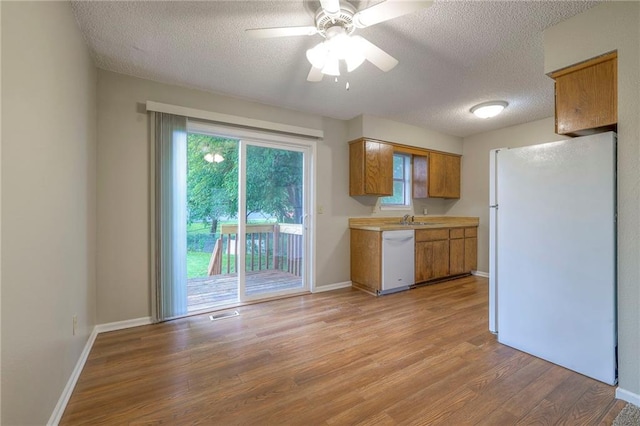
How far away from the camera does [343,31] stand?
167 centimetres

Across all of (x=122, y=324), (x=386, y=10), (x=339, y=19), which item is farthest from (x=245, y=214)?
(x=386, y=10)

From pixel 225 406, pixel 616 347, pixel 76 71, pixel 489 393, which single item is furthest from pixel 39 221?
pixel 616 347

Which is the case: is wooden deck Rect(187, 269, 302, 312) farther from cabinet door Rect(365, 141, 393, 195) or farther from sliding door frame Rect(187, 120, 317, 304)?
cabinet door Rect(365, 141, 393, 195)

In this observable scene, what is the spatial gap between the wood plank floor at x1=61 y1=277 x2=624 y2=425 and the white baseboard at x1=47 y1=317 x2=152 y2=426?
0.15 feet

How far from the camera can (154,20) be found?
6.02 feet

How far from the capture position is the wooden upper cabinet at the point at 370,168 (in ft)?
12.3

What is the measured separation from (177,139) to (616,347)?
12.5 ft

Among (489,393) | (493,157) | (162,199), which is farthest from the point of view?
(162,199)

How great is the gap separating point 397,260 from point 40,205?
3.41 m

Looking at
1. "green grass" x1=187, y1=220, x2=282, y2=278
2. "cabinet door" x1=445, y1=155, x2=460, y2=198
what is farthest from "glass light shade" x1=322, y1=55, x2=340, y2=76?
"cabinet door" x1=445, y1=155, x2=460, y2=198

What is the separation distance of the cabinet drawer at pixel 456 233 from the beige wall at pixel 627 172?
105 inches

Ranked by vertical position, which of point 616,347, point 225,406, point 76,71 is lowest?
point 225,406

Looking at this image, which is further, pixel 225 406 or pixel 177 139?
pixel 177 139

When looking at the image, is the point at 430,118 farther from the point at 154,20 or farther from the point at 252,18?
the point at 154,20
